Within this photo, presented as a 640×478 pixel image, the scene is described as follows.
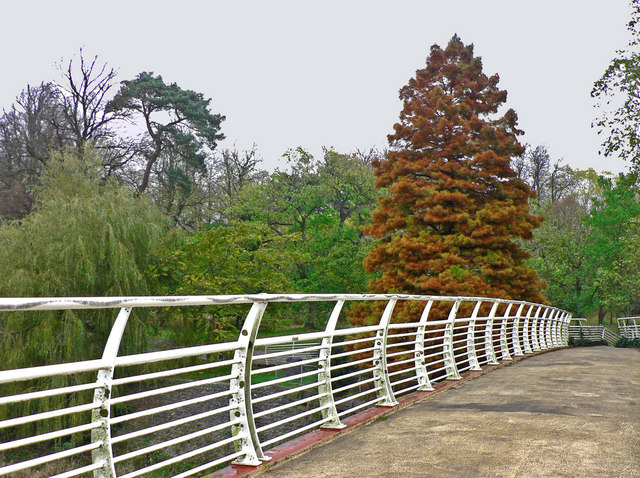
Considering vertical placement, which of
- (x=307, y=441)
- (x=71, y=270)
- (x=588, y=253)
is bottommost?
(x=307, y=441)

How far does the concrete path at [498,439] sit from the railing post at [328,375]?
0.84 feet

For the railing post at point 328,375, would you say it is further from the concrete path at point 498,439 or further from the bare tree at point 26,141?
the bare tree at point 26,141

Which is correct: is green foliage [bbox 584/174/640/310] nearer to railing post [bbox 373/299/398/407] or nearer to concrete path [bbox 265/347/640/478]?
concrete path [bbox 265/347/640/478]

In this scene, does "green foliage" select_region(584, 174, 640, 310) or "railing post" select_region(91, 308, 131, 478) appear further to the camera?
"green foliage" select_region(584, 174, 640, 310)

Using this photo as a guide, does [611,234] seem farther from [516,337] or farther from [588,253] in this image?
[516,337]

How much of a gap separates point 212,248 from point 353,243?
13913 mm

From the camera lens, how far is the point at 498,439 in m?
5.37

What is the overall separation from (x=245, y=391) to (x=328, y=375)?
1421 mm

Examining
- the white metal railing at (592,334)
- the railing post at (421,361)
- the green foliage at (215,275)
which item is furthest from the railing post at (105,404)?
the white metal railing at (592,334)

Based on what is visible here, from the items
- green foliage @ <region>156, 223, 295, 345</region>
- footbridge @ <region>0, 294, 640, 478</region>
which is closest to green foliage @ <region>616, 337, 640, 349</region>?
green foliage @ <region>156, 223, 295, 345</region>

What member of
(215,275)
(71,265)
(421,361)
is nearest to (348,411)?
(421,361)

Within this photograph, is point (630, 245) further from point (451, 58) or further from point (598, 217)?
point (451, 58)

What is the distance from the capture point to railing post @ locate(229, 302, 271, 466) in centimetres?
426

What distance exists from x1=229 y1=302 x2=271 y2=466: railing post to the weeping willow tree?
13.5m
